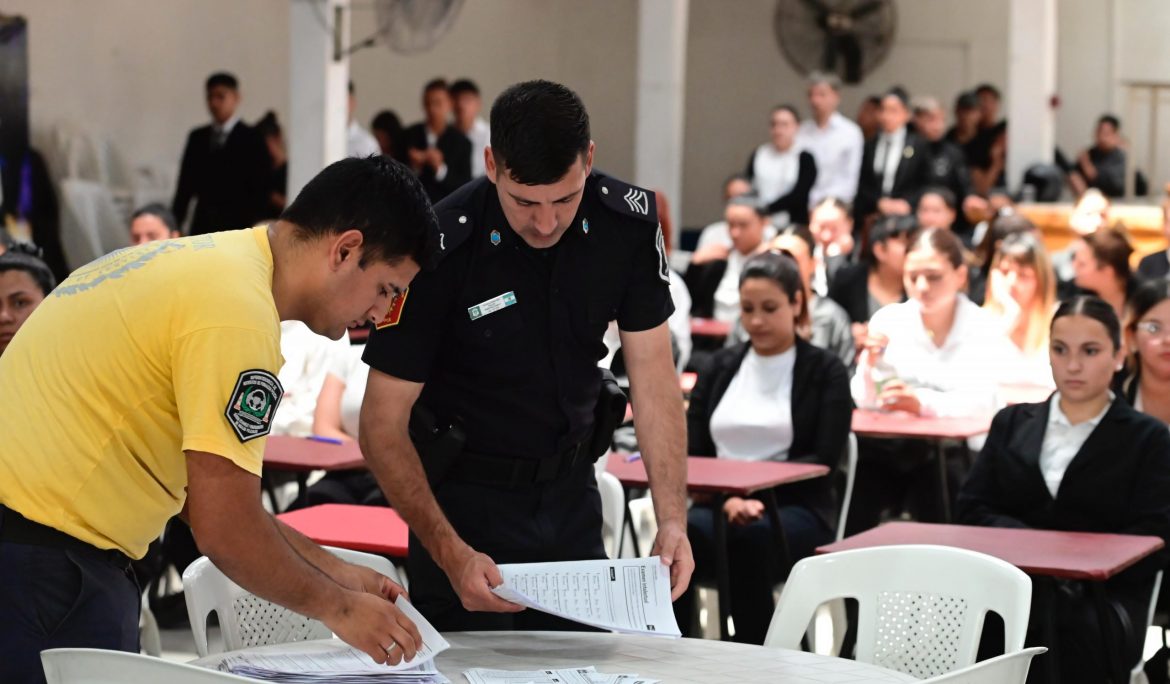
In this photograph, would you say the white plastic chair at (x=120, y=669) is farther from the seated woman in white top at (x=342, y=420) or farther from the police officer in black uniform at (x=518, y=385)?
the seated woman in white top at (x=342, y=420)

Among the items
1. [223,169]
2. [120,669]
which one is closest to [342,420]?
[120,669]

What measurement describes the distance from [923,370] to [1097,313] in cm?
159

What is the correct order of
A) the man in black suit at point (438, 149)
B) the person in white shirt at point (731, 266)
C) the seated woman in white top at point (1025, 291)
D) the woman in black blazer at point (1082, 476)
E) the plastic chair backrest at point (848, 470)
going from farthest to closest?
the man in black suit at point (438, 149) → the person in white shirt at point (731, 266) → the seated woman in white top at point (1025, 291) → the plastic chair backrest at point (848, 470) → the woman in black blazer at point (1082, 476)

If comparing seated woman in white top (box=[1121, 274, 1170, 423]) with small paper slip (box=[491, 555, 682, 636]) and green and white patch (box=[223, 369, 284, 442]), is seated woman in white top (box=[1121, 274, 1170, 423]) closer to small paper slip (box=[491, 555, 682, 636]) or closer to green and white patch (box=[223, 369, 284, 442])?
small paper slip (box=[491, 555, 682, 636])

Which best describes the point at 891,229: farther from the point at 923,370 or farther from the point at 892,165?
the point at 892,165

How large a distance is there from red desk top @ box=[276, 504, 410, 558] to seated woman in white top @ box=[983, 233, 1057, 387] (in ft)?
9.33

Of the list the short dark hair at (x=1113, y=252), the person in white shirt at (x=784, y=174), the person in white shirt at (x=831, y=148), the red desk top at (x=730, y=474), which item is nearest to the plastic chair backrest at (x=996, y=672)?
the red desk top at (x=730, y=474)

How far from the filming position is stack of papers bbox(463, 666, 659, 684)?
7.41 feet

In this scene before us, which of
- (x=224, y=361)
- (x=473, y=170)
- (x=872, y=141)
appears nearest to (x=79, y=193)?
(x=473, y=170)

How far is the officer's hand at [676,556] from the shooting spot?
8.50 ft

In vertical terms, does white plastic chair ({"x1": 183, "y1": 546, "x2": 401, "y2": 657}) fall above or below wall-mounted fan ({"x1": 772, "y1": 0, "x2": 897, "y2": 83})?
below

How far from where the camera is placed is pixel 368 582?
2330mm

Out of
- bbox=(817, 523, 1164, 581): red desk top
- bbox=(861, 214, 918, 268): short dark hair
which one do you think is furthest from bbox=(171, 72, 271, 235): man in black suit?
bbox=(817, 523, 1164, 581): red desk top

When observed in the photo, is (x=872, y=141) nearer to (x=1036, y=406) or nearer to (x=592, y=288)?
(x=1036, y=406)
